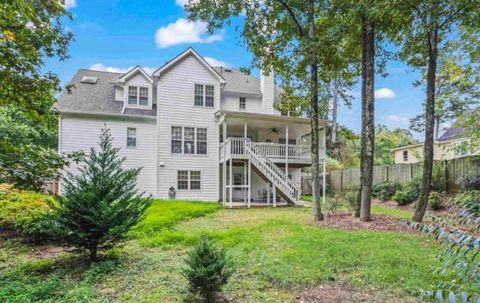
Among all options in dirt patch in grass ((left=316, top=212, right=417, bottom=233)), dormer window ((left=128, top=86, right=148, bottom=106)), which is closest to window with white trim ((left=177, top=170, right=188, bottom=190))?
dormer window ((left=128, top=86, right=148, bottom=106))

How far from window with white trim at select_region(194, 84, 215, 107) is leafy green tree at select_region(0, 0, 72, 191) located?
10.6 metres

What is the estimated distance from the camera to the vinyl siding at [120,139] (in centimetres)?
1653

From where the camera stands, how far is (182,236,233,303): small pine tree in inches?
166

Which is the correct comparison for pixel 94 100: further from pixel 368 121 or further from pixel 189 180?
pixel 368 121

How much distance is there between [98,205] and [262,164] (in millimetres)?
10847

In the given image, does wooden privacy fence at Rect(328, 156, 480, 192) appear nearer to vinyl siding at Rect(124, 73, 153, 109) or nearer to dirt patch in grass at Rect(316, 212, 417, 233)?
dirt patch in grass at Rect(316, 212, 417, 233)

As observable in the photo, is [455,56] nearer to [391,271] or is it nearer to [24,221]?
[391,271]

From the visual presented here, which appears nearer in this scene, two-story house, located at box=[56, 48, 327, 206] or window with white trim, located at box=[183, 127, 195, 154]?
two-story house, located at box=[56, 48, 327, 206]

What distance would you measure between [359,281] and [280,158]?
12.2 meters

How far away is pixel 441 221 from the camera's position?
240 centimetres

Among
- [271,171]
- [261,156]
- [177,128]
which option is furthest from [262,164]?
[177,128]

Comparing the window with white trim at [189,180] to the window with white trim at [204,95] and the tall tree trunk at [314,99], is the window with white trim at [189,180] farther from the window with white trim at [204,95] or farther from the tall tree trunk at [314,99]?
the tall tree trunk at [314,99]

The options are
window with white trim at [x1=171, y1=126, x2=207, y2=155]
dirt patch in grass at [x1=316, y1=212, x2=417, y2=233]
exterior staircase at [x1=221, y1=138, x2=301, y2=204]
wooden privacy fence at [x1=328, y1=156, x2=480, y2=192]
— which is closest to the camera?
dirt patch in grass at [x1=316, y1=212, x2=417, y2=233]

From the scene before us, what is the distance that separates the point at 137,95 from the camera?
1812cm
